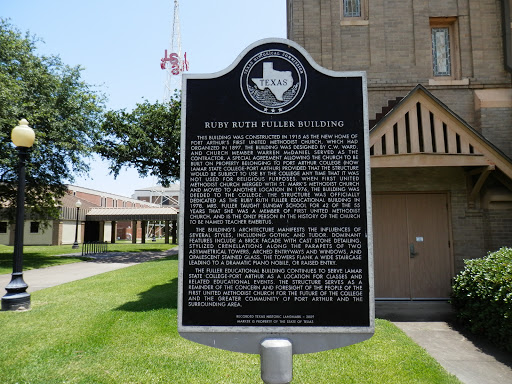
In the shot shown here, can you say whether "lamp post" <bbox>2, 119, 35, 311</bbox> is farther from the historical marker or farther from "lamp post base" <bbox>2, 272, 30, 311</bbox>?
the historical marker

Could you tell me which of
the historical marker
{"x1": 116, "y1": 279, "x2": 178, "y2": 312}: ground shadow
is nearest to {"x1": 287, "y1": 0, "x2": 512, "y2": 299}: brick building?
the historical marker

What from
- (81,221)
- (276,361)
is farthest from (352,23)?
(81,221)

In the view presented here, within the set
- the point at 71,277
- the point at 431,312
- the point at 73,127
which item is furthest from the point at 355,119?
the point at 73,127

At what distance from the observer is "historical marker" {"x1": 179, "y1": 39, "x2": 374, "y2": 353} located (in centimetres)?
312

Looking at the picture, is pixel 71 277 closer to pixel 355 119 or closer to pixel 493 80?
pixel 355 119

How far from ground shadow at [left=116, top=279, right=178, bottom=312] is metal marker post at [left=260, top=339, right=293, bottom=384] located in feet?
20.2

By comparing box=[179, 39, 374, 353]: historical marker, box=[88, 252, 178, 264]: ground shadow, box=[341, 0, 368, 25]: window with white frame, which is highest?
box=[341, 0, 368, 25]: window with white frame

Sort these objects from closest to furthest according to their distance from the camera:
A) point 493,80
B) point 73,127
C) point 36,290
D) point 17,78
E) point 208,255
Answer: point 208,255
point 493,80
point 36,290
point 17,78
point 73,127

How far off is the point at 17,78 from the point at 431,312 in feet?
73.4

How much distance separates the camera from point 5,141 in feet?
60.4

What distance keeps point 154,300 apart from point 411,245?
6.65 metres

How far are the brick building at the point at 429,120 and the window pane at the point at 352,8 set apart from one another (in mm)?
28

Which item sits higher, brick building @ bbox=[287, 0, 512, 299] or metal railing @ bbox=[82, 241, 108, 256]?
brick building @ bbox=[287, 0, 512, 299]

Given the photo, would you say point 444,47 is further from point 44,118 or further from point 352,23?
point 44,118
